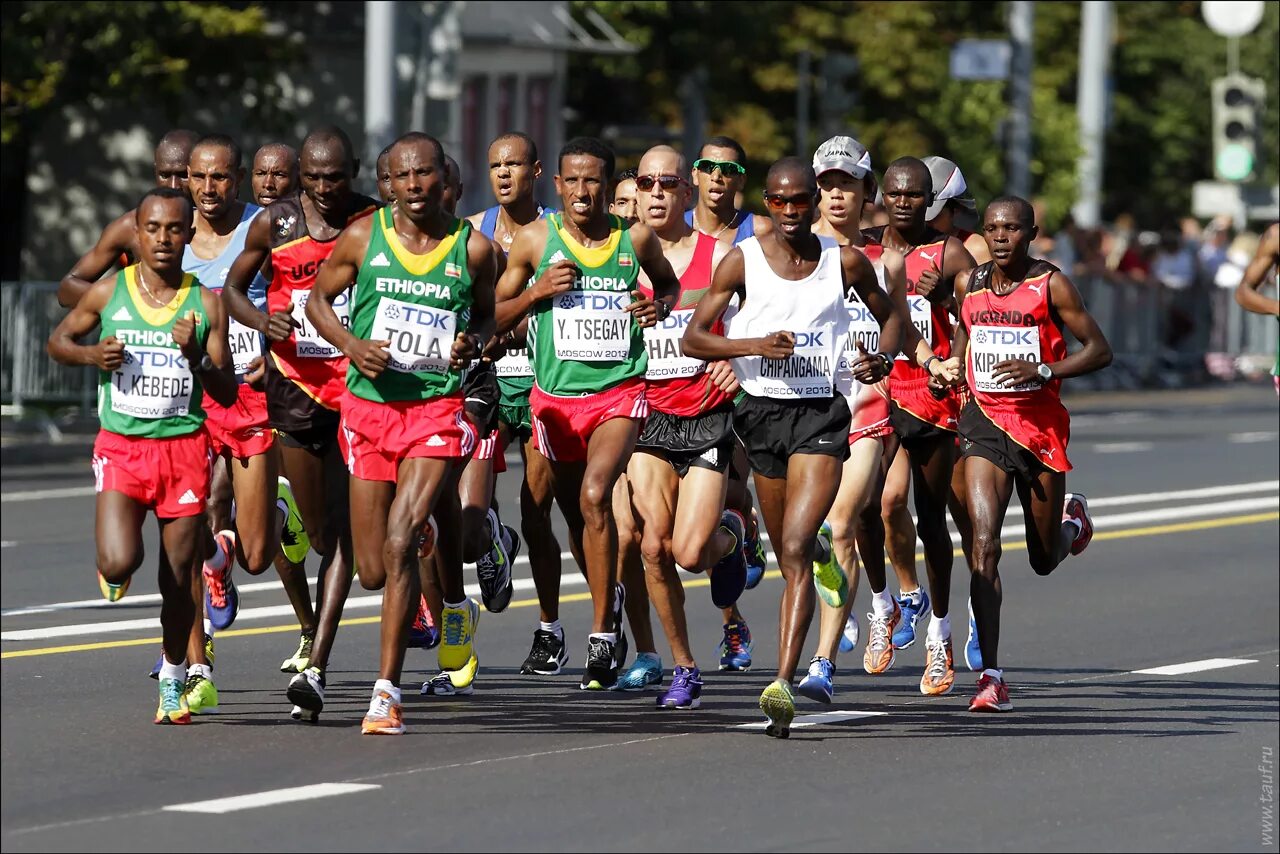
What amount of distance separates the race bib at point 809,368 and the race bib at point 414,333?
1.30 m

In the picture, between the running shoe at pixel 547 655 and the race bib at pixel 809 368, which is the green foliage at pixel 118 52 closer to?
the running shoe at pixel 547 655

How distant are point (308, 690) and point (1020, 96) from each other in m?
25.3

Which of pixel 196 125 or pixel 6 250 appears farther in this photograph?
pixel 196 125

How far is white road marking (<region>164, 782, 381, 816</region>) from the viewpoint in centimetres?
909

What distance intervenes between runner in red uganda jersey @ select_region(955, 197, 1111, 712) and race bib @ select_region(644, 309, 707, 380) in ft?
3.59

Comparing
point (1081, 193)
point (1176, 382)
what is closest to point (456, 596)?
point (1176, 382)

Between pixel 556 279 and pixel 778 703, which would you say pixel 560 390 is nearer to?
pixel 556 279

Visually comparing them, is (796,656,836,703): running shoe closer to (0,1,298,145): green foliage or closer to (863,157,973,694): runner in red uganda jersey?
(863,157,973,694): runner in red uganda jersey

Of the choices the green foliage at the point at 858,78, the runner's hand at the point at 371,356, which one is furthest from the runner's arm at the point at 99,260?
the green foliage at the point at 858,78

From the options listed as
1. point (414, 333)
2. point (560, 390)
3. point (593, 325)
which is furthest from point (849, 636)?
point (414, 333)

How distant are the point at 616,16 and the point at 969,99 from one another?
8275 mm

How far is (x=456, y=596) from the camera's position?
36.3 ft

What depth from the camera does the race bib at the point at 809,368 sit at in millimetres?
10672

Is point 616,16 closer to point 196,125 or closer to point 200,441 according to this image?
point 196,125
